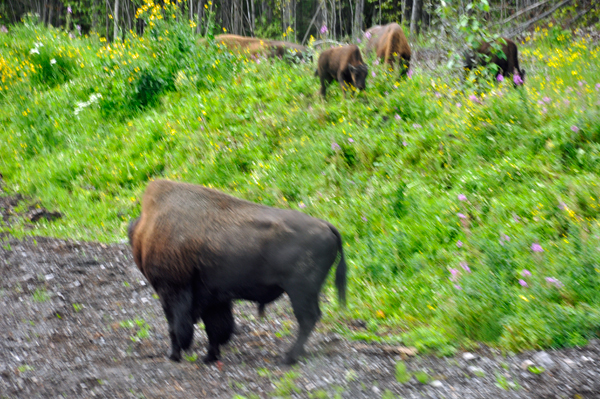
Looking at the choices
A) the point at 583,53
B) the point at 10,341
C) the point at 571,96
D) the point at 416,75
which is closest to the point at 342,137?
the point at 416,75

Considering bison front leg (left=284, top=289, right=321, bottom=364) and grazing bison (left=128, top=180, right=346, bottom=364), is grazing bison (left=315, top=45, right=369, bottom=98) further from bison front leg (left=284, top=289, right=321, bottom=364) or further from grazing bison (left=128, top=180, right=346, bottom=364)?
bison front leg (left=284, top=289, right=321, bottom=364)

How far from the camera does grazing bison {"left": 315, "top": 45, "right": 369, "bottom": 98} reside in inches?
335

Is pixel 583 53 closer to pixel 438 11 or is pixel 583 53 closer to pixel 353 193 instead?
pixel 438 11

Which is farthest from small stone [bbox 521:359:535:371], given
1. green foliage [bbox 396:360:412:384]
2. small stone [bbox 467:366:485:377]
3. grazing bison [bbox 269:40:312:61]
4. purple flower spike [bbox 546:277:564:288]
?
grazing bison [bbox 269:40:312:61]

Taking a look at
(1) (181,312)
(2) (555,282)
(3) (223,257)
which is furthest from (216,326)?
(2) (555,282)

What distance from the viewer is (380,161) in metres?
7.19

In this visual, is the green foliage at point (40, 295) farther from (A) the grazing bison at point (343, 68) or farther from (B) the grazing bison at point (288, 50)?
(B) the grazing bison at point (288, 50)

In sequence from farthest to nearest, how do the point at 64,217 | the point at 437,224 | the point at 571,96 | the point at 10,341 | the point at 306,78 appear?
1. the point at 306,78
2. the point at 64,217
3. the point at 571,96
4. the point at 437,224
5. the point at 10,341

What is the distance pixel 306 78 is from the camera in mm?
9781

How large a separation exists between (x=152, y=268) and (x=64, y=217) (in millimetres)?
4863

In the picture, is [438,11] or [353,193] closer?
[353,193]

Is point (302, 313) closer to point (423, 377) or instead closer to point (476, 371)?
point (423, 377)

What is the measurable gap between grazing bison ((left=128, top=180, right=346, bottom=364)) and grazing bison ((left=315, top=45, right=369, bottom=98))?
4926 millimetres

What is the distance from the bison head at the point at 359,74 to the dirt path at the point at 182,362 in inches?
172
